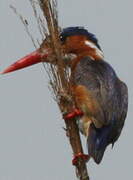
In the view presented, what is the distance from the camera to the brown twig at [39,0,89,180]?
455cm

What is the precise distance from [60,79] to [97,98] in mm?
889

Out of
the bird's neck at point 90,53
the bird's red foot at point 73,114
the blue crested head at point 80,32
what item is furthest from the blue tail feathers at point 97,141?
the blue crested head at point 80,32

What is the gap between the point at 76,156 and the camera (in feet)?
15.2

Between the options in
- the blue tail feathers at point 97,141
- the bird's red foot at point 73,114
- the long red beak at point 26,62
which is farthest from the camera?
the long red beak at point 26,62

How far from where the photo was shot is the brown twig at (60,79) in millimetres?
4551

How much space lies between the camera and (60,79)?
459 centimetres

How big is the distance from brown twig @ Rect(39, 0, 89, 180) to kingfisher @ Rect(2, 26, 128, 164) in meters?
0.19

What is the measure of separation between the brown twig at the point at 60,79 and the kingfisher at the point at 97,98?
19 centimetres

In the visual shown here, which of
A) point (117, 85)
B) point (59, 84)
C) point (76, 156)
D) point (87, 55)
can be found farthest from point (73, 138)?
point (87, 55)

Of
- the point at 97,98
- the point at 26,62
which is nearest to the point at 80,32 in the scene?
the point at 26,62

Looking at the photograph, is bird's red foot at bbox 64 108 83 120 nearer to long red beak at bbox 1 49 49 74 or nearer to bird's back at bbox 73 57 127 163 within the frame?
bird's back at bbox 73 57 127 163

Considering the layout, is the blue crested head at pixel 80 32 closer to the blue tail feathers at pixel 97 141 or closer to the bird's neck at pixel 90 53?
the bird's neck at pixel 90 53

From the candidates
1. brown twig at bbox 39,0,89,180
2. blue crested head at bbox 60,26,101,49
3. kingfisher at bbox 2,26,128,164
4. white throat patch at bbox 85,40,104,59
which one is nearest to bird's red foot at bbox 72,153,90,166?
brown twig at bbox 39,0,89,180

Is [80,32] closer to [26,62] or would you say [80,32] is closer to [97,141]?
[26,62]
